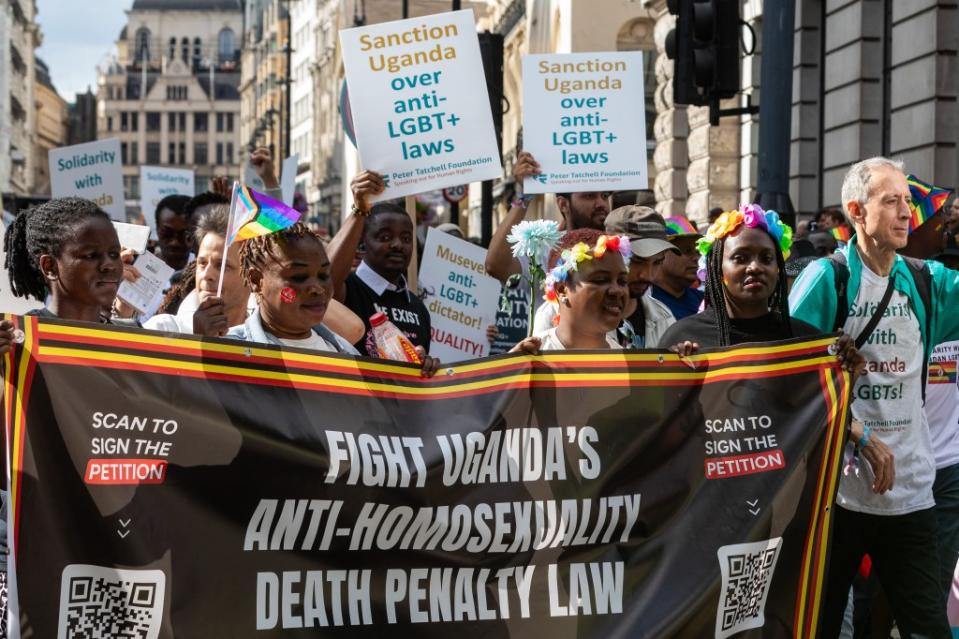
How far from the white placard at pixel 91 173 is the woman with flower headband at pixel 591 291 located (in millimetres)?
7619

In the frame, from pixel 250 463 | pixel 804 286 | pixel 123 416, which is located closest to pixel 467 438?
pixel 250 463

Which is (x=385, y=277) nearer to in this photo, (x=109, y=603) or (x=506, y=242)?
(x=506, y=242)

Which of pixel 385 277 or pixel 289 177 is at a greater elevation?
pixel 289 177

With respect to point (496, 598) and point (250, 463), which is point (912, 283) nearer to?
point (496, 598)

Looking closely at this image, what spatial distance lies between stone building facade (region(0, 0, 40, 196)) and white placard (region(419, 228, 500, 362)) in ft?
230

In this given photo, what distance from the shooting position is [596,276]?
5.51 metres

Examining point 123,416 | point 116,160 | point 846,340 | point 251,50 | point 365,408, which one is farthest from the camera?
point 251,50

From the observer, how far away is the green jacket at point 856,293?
19.1ft

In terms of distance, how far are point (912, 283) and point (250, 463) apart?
8.47 feet

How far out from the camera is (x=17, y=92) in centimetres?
10069

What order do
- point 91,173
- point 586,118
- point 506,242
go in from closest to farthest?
point 506,242, point 586,118, point 91,173

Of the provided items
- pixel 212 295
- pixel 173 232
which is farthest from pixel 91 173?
pixel 212 295

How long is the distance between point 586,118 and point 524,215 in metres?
0.72

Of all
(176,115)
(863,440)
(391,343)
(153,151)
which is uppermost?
(176,115)
